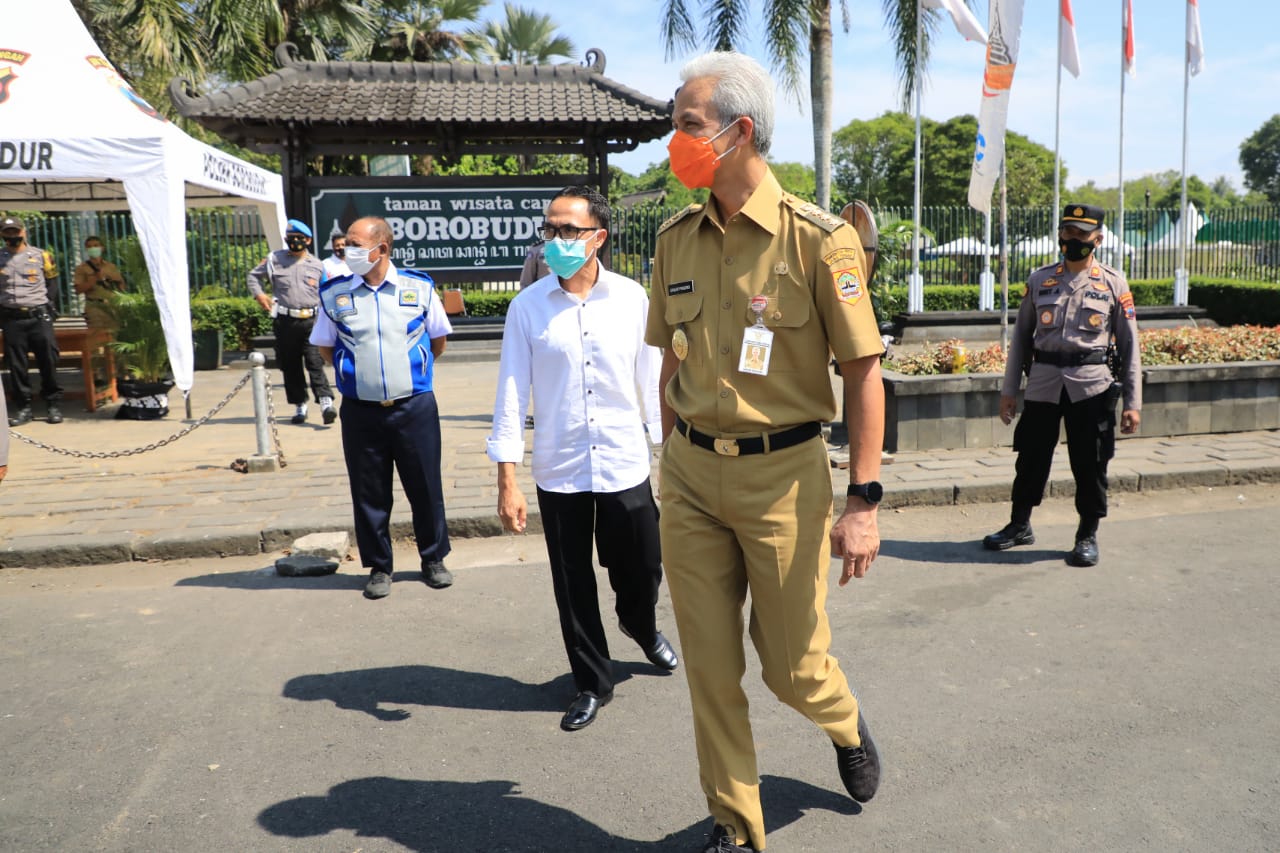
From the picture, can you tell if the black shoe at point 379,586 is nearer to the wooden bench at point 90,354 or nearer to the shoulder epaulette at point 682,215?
the shoulder epaulette at point 682,215

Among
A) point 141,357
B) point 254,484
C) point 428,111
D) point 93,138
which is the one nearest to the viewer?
point 254,484

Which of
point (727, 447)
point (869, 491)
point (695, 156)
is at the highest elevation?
point (695, 156)

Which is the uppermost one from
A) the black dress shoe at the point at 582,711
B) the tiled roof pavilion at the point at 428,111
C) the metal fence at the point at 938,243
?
the tiled roof pavilion at the point at 428,111

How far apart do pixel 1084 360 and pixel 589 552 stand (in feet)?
10.7

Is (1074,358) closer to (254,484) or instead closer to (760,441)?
(760,441)

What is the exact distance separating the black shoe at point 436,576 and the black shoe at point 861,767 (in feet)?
9.53

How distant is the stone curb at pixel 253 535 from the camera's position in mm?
6008

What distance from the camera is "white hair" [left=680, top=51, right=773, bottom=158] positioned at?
2.64m

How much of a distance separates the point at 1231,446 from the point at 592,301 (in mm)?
6444

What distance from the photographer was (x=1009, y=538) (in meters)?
6.04

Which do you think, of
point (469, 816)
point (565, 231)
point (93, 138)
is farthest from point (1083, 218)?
point (93, 138)

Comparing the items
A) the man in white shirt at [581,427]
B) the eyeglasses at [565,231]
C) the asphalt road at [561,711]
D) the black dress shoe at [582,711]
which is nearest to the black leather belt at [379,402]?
the asphalt road at [561,711]

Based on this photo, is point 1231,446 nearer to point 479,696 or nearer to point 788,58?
point 479,696

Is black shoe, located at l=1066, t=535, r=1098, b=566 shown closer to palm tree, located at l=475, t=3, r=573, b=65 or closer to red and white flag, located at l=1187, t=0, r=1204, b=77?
red and white flag, located at l=1187, t=0, r=1204, b=77
